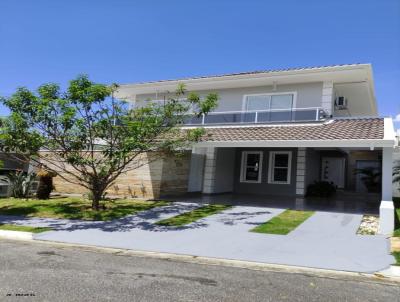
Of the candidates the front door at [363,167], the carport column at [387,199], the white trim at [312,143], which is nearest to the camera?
the carport column at [387,199]

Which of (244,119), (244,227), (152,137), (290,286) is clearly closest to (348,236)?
(244,227)

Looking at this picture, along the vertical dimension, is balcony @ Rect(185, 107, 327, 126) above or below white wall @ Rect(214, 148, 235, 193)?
above

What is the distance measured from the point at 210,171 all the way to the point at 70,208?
307 inches

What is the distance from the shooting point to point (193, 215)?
1329 cm

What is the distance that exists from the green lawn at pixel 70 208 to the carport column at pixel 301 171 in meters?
7.39

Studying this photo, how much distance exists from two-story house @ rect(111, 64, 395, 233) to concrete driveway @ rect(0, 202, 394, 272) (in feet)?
12.9

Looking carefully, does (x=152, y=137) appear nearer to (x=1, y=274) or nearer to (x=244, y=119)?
(x=244, y=119)

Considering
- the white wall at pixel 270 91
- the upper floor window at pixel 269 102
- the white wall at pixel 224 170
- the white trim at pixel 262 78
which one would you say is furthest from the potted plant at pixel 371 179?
the white wall at pixel 224 170

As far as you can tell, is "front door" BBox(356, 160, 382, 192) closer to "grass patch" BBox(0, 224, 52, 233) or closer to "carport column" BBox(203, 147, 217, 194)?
"carport column" BBox(203, 147, 217, 194)

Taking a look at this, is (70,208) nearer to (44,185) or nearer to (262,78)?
(44,185)

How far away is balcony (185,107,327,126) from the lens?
57.9ft

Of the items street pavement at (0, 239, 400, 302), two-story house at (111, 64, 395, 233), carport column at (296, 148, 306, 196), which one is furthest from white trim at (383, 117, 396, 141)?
street pavement at (0, 239, 400, 302)

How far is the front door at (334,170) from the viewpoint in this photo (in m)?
25.6

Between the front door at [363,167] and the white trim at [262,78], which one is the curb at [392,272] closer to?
the white trim at [262,78]
